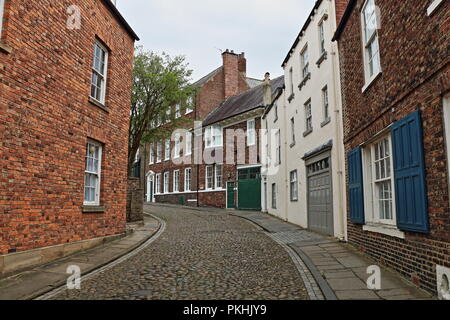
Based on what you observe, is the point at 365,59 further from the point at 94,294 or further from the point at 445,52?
the point at 94,294

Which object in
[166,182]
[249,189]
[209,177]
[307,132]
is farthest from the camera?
[166,182]

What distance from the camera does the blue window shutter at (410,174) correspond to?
529 centimetres

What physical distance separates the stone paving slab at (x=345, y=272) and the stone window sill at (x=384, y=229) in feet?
2.16

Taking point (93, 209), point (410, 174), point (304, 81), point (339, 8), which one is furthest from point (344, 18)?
point (93, 209)

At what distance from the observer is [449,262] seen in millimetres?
4535

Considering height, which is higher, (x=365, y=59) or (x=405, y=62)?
(x=365, y=59)

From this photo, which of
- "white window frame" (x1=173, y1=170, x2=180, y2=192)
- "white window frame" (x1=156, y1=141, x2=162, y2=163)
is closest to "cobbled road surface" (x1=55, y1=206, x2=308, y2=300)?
"white window frame" (x1=173, y1=170, x2=180, y2=192)

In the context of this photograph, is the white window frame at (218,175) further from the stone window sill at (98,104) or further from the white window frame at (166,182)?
the stone window sill at (98,104)

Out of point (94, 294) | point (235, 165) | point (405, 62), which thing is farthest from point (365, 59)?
point (235, 165)

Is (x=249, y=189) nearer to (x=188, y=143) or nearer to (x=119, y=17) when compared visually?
(x=188, y=143)

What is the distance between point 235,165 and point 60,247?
18.4 meters

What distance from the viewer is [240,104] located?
27641 mm

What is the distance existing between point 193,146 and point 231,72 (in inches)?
313
